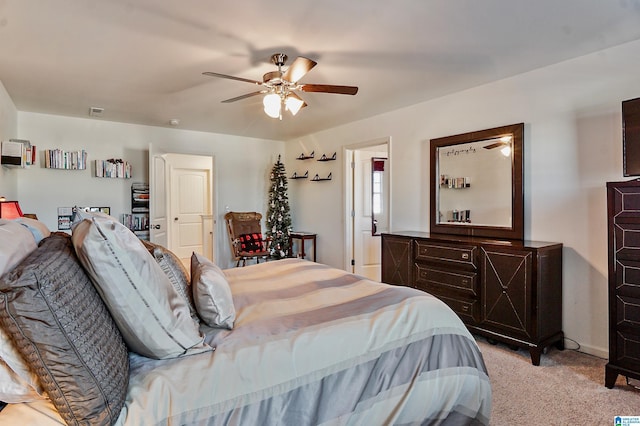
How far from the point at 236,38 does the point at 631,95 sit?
305cm

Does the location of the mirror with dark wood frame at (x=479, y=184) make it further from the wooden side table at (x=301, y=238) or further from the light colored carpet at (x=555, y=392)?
the wooden side table at (x=301, y=238)

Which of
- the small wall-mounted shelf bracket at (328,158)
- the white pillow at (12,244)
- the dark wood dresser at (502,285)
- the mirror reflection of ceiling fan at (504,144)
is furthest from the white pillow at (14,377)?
the small wall-mounted shelf bracket at (328,158)

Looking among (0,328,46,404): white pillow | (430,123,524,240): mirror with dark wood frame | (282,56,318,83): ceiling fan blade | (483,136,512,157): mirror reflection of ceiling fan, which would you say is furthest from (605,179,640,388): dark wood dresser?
(0,328,46,404): white pillow

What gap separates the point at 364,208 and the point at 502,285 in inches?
114

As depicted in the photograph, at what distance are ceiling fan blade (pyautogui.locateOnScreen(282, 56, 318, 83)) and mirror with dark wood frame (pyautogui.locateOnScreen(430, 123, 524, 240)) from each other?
2.05m

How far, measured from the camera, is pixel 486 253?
3133mm

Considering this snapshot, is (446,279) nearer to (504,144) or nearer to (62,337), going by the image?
(504,144)

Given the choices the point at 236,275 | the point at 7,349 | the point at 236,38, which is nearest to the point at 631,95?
the point at 236,38

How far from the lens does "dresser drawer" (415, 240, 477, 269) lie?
129 inches

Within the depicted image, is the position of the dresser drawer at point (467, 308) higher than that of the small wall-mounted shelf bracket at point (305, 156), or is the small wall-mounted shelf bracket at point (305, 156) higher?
the small wall-mounted shelf bracket at point (305, 156)

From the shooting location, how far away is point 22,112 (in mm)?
4598

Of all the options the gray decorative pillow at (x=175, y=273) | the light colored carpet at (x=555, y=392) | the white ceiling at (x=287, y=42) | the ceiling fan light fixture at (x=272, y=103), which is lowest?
the light colored carpet at (x=555, y=392)

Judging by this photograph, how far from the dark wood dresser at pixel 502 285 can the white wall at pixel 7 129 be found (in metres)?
4.38

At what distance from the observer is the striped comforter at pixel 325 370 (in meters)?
1.22
